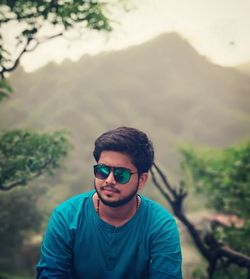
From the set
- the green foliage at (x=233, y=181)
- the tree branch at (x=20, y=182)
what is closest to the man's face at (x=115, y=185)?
the tree branch at (x=20, y=182)

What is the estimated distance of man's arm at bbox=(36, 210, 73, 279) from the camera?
2.37 m

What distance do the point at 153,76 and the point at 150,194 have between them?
31551mm

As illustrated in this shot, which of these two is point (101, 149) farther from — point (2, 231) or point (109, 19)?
point (2, 231)

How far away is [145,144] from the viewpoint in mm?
2666

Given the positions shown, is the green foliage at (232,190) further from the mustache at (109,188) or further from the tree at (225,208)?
the mustache at (109,188)

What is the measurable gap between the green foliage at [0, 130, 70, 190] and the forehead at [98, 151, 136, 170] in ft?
9.91

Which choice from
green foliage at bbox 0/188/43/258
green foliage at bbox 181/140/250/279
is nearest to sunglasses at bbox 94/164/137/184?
green foliage at bbox 181/140/250/279

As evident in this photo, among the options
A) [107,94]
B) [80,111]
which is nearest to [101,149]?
[80,111]

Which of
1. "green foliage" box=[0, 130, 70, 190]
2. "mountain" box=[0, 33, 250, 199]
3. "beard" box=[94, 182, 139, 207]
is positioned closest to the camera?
"beard" box=[94, 182, 139, 207]

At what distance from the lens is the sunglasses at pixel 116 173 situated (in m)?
2.56

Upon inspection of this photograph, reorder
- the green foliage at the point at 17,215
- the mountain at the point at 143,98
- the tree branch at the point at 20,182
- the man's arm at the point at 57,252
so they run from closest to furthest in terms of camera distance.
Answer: the man's arm at the point at 57,252, the tree branch at the point at 20,182, the green foliage at the point at 17,215, the mountain at the point at 143,98

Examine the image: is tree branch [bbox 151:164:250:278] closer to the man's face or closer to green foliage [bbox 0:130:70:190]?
green foliage [bbox 0:130:70:190]

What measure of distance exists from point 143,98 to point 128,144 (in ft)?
172

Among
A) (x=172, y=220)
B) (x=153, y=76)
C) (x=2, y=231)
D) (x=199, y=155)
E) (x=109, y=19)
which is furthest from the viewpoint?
(x=153, y=76)
